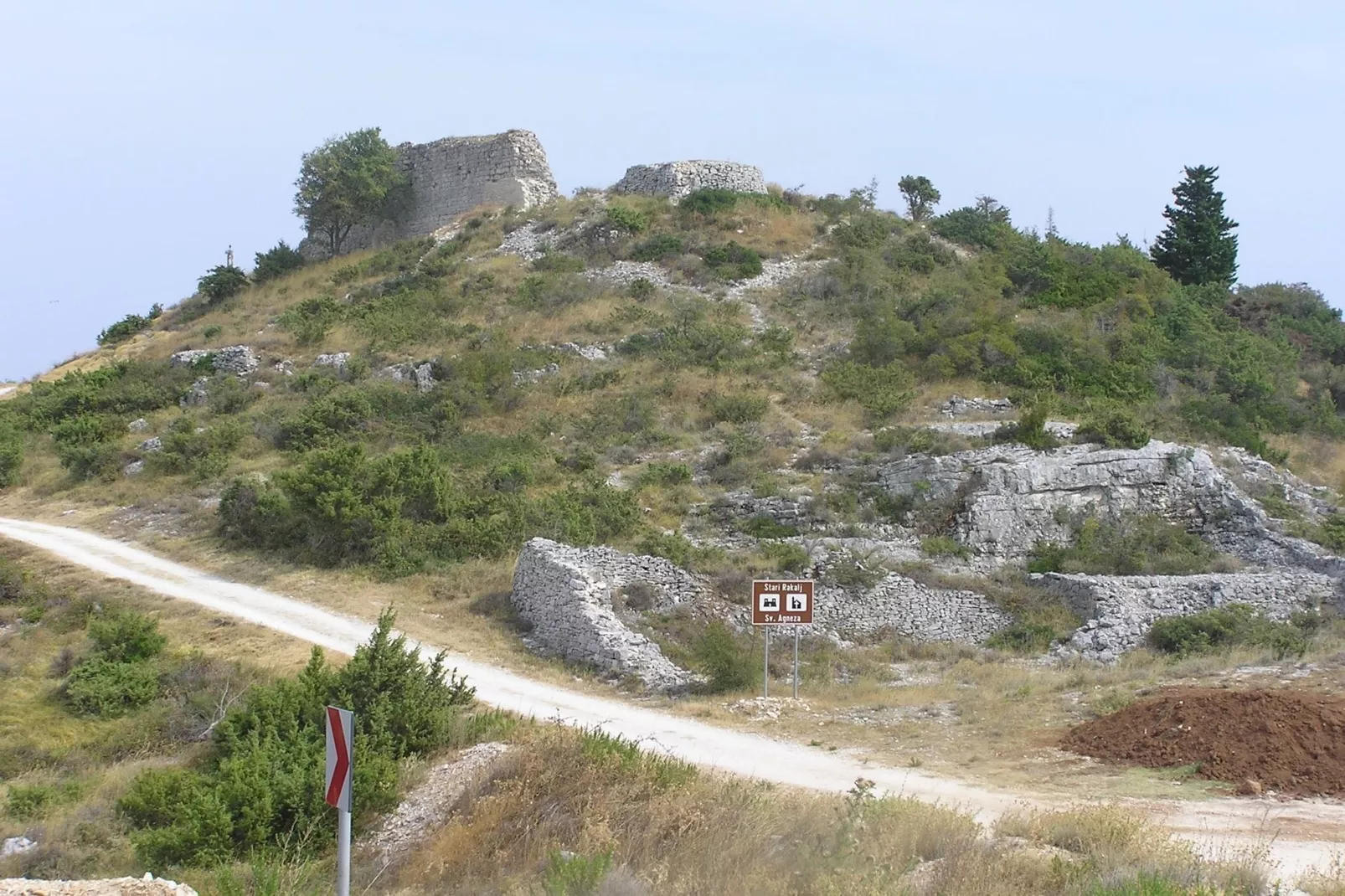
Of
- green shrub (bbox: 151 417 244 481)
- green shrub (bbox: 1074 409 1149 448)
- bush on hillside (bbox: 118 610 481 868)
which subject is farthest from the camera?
green shrub (bbox: 151 417 244 481)

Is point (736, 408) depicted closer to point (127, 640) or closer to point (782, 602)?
point (782, 602)

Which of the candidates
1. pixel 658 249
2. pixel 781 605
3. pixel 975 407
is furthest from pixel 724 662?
pixel 658 249

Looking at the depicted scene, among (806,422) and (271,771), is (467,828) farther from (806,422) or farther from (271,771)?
(806,422)

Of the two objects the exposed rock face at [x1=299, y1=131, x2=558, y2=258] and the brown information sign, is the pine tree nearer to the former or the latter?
the exposed rock face at [x1=299, y1=131, x2=558, y2=258]

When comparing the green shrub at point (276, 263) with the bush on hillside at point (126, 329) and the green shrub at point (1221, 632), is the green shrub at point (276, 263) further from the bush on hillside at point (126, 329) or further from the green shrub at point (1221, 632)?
the green shrub at point (1221, 632)

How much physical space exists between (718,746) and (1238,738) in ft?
16.9

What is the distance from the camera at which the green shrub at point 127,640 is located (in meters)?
16.7

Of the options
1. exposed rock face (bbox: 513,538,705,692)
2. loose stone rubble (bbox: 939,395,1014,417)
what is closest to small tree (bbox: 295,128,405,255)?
loose stone rubble (bbox: 939,395,1014,417)

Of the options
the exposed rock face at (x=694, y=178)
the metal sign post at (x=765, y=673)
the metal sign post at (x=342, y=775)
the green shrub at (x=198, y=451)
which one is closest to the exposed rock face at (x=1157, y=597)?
the metal sign post at (x=765, y=673)

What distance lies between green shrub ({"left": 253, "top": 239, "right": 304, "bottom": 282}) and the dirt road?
23455mm

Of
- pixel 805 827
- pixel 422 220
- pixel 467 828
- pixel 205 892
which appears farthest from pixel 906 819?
pixel 422 220

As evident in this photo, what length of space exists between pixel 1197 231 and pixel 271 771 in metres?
37.8

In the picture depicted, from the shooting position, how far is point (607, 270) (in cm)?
3841

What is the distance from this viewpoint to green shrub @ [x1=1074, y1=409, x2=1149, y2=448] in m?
24.5
